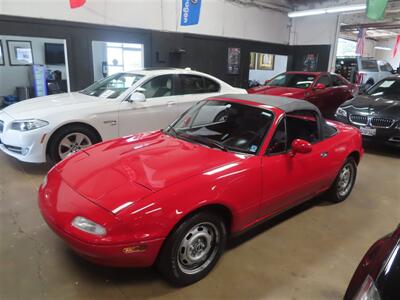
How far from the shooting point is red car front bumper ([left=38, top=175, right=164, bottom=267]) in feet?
6.13

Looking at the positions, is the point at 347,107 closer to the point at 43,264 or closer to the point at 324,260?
the point at 324,260

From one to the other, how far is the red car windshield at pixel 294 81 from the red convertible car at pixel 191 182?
5314mm

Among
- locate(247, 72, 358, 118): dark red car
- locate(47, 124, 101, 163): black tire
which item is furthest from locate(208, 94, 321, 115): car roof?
locate(247, 72, 358, 118): dark red car

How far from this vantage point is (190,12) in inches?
319

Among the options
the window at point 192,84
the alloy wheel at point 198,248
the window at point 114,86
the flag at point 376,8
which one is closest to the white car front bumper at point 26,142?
the window at point 114,86

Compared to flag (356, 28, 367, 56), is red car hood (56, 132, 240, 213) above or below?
below

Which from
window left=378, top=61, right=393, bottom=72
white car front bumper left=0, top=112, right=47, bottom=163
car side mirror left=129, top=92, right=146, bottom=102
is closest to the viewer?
white car front bumper left=0, top=112, right=47, bottom=163

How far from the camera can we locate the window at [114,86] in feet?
15.9

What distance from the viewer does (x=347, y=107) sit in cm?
631

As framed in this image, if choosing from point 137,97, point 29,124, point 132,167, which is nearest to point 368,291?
point 132,167

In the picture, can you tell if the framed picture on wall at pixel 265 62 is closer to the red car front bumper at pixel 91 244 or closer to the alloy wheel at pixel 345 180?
the alloy wheel at pixel 345 180

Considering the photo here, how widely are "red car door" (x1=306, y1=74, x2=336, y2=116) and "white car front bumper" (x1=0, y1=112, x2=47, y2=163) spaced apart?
6368 millimetres

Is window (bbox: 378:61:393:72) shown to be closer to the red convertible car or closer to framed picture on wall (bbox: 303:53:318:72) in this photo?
framed picture on wall (bbox: 303:53:318:72)

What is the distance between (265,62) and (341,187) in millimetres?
13894
